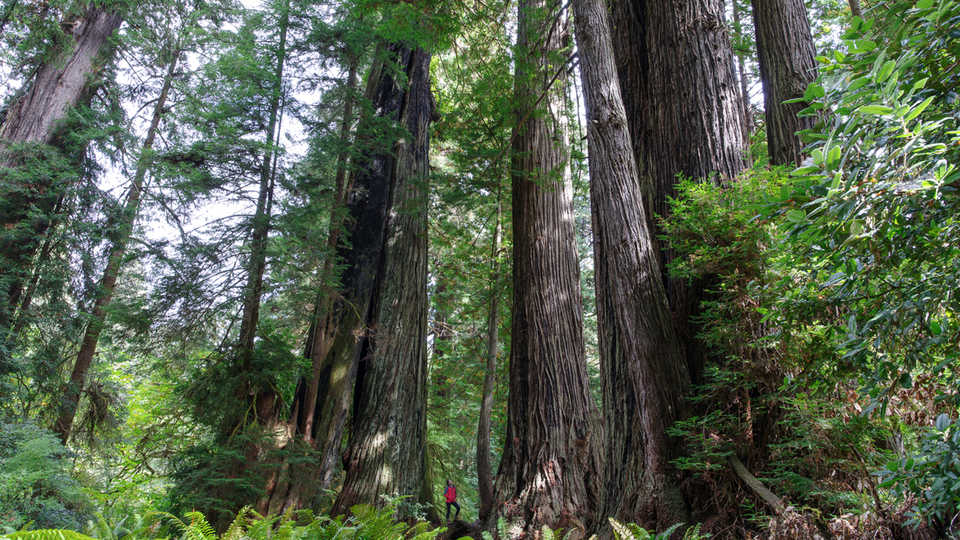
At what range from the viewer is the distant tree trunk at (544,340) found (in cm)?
503

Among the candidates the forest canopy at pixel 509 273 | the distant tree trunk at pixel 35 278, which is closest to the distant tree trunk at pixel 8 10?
the forest canopy at pixel 509 273

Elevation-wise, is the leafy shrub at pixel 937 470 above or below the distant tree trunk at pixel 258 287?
below

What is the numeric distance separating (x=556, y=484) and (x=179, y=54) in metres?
11.1

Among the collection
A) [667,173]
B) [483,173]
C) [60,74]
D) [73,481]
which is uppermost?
[60,74]

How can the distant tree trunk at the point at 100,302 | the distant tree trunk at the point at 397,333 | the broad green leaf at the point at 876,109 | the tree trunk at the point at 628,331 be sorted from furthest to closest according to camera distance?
the distant tree trunk at the point at 100,302 < the distant tree trunk at the point at 397,333 < the tree trunk at the point at 628,331 < the broad green leaf at the point at 876,109

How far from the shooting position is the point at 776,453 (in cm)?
251

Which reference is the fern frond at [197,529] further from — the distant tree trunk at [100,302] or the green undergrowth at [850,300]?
the distant tree trunk at [100,302]

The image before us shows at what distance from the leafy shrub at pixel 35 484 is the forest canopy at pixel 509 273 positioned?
43mm

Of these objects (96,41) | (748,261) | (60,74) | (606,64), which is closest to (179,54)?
(96,41)

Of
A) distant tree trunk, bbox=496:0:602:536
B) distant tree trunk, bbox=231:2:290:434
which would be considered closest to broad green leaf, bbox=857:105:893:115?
distant tree trunk, bbox=496:0:602:536

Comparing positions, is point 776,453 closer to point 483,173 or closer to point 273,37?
point 483,173

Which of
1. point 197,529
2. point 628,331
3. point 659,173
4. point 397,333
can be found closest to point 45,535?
point 197,529

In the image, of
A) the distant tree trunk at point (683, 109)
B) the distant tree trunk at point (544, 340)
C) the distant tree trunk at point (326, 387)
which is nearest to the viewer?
the distant tree trunk at point (683, 109)

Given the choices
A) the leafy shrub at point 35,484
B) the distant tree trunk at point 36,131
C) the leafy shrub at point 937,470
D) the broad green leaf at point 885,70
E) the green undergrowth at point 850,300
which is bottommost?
the leafy shrub at point 35,484
